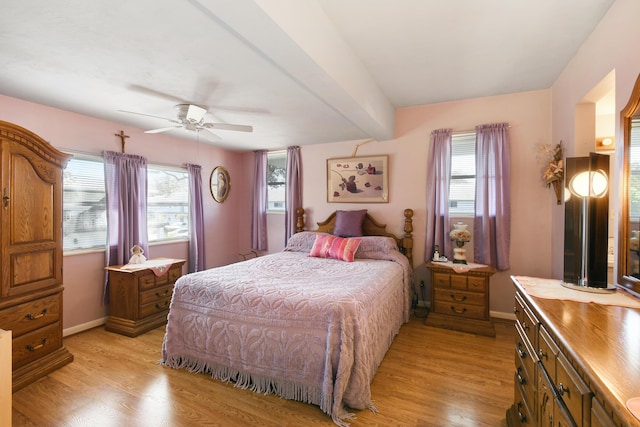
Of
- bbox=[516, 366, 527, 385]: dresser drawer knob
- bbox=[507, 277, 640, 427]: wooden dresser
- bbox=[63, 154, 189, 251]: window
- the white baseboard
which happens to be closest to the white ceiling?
bbox=[63, 154, 189, 251]: window

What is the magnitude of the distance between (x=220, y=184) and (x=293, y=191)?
1240 millimetres

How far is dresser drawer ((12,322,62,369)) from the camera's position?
2.20m

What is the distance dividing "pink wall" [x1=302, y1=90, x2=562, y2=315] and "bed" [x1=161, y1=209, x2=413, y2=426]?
4.27 feet

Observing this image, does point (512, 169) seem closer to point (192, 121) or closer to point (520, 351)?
point (520, 351)

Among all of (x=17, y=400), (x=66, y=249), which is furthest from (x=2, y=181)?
(x=17, y=400)

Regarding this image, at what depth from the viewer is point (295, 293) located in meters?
2.13

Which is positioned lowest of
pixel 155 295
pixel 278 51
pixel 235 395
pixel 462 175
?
pixel 235 395

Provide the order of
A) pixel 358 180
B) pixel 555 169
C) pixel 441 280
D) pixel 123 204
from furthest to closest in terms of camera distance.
Answer: pixel 358 180 → pixel 123 204 → pixel 441 280 → pixel 555 169

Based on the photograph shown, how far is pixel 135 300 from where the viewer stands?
3.18m

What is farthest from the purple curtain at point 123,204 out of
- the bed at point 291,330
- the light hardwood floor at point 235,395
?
the bed at point 291,330

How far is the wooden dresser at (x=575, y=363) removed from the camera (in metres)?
0.73

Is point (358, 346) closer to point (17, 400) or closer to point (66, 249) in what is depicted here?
point (17, 400)

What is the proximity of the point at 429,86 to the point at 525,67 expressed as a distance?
827 mm

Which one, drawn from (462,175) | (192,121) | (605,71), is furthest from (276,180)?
(605,71)
